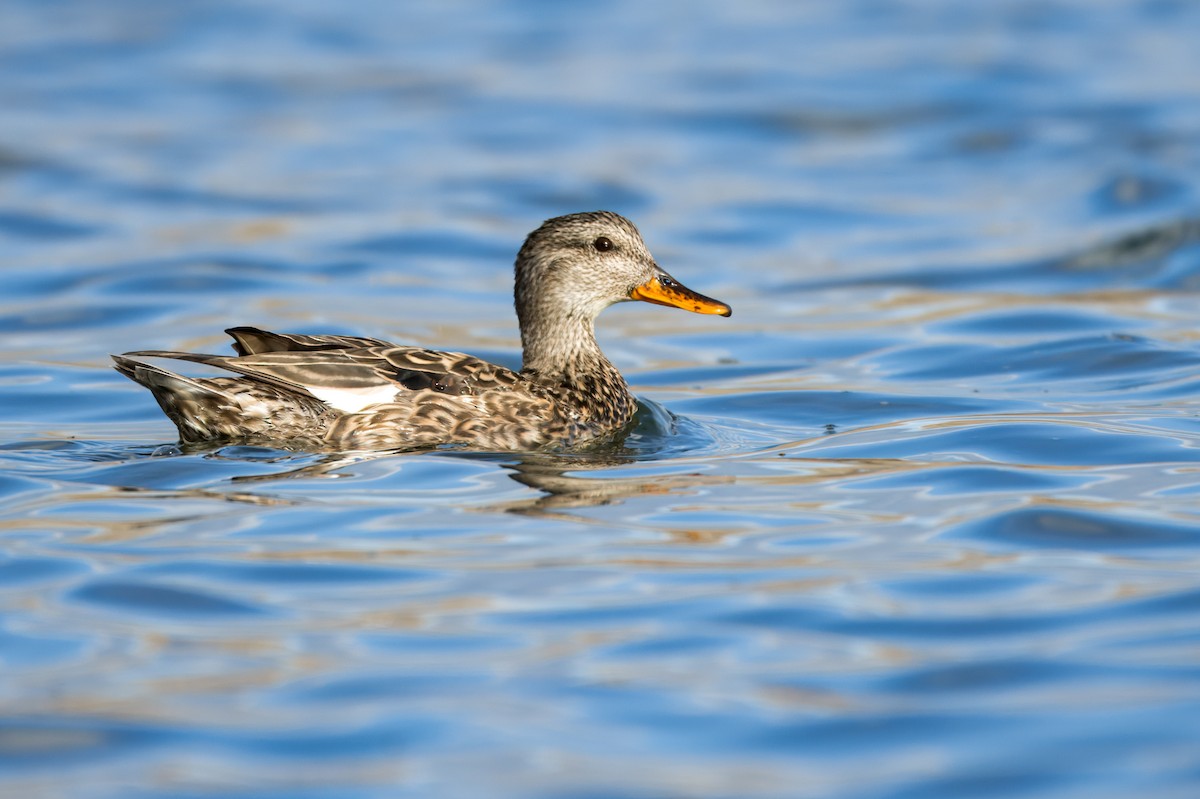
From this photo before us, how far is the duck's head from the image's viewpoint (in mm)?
9625

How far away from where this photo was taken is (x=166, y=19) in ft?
81.8

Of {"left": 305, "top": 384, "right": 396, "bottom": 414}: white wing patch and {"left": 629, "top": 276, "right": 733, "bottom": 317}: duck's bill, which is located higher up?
{"left": 629, "top": 276, "right": 733, "bottom": 317}: duck's bill

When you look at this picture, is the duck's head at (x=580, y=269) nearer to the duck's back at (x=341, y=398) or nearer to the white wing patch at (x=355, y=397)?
the duck's back at (x=341, y=398)

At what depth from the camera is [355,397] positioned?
8.64 meters

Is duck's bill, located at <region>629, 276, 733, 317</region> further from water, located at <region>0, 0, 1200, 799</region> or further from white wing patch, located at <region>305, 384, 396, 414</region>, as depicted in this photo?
white wing patch, located at <region>305, 384, 396, 414</region>

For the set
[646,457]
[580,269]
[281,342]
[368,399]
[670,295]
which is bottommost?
[646,457]

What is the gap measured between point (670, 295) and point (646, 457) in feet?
3.91

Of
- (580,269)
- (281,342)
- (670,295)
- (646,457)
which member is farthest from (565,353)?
(281,342)

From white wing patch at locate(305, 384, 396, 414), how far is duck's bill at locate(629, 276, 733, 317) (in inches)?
→ 65.3

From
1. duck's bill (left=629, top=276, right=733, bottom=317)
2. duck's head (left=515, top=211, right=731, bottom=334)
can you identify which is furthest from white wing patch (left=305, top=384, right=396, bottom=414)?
duck's bill (left=629, top=276, right=733, bottom=317)

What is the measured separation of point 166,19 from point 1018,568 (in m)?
20.3

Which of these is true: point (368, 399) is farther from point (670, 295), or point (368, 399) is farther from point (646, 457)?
point (670, 295)

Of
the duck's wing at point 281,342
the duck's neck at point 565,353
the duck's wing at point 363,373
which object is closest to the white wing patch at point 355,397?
the duck's wing at point 363,373

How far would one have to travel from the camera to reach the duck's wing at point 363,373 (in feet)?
27.8
